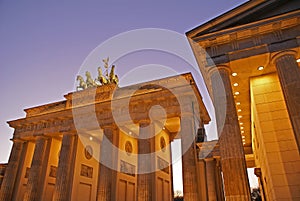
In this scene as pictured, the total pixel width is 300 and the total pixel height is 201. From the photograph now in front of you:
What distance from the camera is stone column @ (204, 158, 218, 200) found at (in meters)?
19.1

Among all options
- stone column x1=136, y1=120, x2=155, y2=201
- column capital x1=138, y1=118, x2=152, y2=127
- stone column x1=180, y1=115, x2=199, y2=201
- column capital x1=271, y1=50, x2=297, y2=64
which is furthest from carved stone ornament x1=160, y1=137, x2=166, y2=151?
column capital x1=271, y1=50, x2=297, y2=64

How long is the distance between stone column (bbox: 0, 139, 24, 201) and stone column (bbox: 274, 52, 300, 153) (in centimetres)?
2564

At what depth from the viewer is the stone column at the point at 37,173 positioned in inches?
874

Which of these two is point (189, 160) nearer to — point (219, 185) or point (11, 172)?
point (219, 185)

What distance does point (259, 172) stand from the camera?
61.1ft

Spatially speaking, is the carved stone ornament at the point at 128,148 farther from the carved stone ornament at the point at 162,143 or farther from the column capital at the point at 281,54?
the column capital at the point at 281,54

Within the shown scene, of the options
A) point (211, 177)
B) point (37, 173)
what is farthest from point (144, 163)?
point (37, 173)

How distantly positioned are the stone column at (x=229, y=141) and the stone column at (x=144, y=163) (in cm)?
896

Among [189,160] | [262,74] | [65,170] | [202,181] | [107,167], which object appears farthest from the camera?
[65,170]

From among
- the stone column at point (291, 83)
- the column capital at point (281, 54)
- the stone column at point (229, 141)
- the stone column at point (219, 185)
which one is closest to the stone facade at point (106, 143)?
the stone column at point (219, 185)

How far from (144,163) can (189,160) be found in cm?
376

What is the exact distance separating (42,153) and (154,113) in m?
12.4

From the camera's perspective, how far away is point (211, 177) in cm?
1950

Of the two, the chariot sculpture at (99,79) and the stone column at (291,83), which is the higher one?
the chariot sculpture at (99,79)
